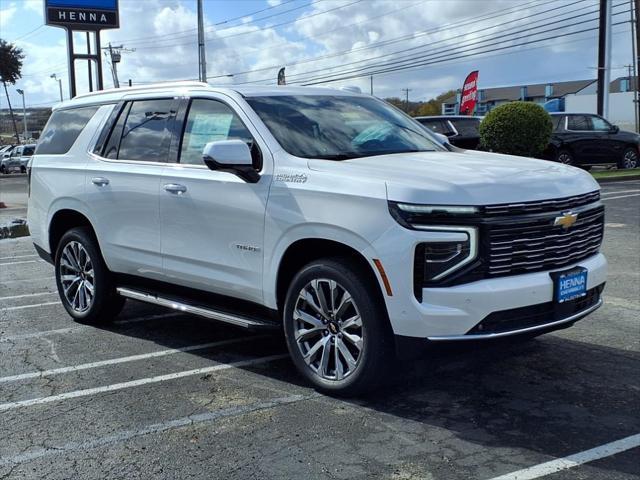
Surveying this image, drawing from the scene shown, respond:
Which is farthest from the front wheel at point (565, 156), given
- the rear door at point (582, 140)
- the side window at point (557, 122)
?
the side window at point (557, 122)

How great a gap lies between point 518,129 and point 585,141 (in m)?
2.61

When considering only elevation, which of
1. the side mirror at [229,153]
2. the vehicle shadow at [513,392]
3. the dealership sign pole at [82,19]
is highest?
the dealership sign pole at [82,19]

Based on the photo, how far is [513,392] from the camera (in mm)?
4637

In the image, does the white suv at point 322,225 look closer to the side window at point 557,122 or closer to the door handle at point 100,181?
the door handle at point 100,181

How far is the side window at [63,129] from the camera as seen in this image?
21.9 ft

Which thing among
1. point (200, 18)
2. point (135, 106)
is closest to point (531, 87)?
point (200, 18)

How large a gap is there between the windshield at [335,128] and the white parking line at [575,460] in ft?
7.46

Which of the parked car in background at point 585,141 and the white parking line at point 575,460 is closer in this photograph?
the white parking line at point 575,460

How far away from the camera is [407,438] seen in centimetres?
398

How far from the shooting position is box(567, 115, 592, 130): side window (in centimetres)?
2144

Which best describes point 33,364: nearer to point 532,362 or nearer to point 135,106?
point 135,106

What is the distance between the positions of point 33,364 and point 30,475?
2.02 metres

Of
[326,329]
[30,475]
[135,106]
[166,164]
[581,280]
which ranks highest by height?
[135,106]

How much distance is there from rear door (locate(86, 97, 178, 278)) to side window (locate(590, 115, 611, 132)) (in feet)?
59.9
